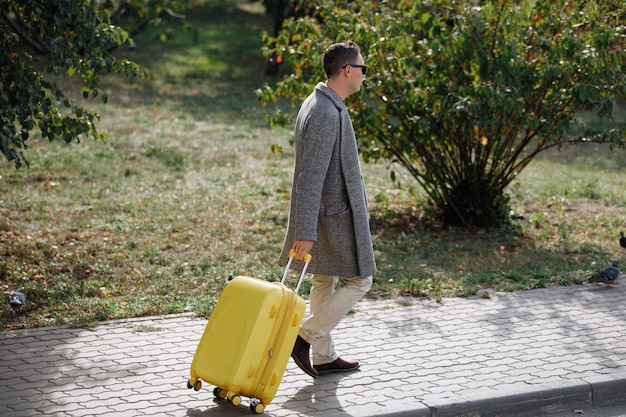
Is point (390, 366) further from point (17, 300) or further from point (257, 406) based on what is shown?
point (17, 300)

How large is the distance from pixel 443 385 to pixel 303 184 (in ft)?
5.21

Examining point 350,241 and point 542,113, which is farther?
point 542,113

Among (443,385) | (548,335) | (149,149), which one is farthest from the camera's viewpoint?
(149,149)

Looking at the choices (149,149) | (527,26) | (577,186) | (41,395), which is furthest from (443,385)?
(149,149)

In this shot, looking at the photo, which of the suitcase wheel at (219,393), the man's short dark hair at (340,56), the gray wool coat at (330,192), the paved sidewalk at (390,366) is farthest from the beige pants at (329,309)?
the man's short dark hair at (340,56)

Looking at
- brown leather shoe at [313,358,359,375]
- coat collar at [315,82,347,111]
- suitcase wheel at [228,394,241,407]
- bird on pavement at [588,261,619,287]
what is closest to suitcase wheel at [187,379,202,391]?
suitcase wheel at [228,394,241,407]

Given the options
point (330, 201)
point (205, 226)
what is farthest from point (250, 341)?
point (205, 226)

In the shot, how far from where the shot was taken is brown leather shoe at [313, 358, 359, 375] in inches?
225

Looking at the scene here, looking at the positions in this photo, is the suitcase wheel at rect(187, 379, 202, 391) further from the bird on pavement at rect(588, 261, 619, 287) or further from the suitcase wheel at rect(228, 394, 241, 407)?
the bird on pavement at rect(588, 261, 619, 287)

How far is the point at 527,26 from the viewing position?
9539 millimetres

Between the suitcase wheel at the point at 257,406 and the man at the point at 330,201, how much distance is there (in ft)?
1.98

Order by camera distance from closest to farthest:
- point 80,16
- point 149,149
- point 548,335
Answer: point 548,335
point 80,16
point 149,149

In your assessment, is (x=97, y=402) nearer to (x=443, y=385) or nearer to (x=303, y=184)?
(x=303, y=184)

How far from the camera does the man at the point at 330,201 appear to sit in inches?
207
